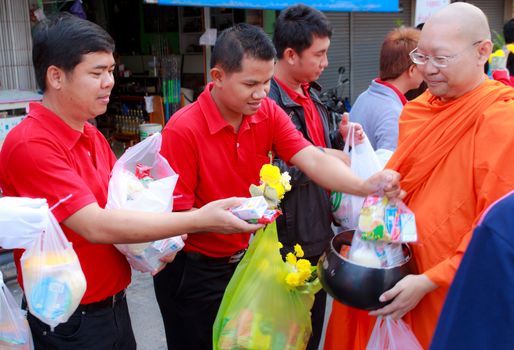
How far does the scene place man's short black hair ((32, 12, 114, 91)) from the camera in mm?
1661

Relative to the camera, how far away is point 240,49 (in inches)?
79.4

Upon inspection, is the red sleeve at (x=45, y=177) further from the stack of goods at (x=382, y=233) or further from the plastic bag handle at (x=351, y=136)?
the plastic bag handle at (x=351, y=136)

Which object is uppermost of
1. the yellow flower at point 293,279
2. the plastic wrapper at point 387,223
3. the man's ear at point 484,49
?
the man's ear at point 484,49

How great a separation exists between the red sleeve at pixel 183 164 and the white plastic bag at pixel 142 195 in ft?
0.39

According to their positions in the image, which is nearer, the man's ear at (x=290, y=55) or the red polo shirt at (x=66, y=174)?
the red polo shirt at (x=66, y=174)

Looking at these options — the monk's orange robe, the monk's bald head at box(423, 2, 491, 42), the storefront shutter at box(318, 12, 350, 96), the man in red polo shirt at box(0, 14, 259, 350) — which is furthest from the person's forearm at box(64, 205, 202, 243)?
the storefront shutter at box(318, 12, 350, 96)

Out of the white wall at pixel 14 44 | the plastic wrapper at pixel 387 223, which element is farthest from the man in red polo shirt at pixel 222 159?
the white wall at pixel 14 44

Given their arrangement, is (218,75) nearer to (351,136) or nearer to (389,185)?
(351,136)

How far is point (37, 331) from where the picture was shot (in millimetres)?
1785

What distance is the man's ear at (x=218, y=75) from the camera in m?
2.07

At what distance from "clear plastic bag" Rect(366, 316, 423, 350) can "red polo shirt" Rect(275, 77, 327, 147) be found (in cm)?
101

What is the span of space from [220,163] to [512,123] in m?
1.08

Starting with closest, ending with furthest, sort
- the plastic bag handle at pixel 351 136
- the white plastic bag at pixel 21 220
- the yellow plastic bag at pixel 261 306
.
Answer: the white plastic bag at pixel 21 220, the yellow plastic bag at pixel 261 306, the plastic bag handle at pixel 351 136

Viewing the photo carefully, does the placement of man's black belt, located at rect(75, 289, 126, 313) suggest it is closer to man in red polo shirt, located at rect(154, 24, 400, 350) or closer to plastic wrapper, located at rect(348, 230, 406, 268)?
man in red polo shirt, located at rect(154, 24, 400, 350)
